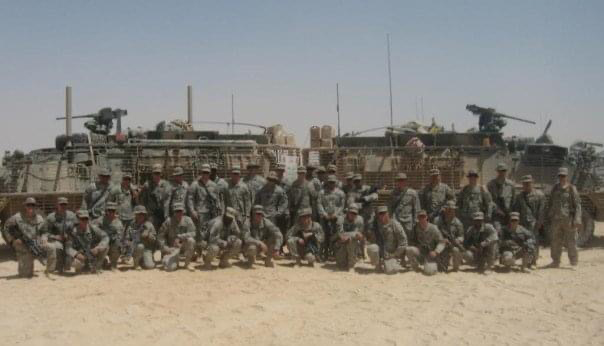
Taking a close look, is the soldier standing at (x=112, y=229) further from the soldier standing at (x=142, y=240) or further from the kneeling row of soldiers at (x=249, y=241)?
the soldier standing at (x=142, y=240)

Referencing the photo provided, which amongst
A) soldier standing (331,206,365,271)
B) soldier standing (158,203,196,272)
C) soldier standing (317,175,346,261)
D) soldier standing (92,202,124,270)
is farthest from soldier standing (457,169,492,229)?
soldier standing (92,202,124,270)

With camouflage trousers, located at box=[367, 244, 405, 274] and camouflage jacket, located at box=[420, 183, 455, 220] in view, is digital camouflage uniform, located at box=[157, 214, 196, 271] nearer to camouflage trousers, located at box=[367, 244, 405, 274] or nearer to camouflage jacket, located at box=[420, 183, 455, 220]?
camouflage trousers, located at box=[367, 244, 405, 274]

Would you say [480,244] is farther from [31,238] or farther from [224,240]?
[31,238]

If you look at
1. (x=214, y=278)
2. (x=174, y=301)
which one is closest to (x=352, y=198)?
(x=214, y=278)

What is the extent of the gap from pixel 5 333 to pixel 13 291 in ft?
5.99

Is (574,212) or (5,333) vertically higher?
(574,212)

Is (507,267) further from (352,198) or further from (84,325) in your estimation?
(84,325)

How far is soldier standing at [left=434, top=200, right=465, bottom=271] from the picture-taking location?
8.74 meters

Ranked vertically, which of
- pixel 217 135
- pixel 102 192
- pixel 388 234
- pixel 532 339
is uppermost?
pixel 217 135

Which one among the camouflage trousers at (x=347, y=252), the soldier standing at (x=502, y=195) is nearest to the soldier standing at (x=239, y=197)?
the camouflage trousers at (x=347, y=252)

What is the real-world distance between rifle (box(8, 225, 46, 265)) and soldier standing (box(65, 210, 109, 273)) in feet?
1.12

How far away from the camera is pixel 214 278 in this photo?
8.34m

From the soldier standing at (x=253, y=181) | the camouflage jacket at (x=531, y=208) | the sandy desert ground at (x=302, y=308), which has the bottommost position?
the sandy desert ground at (x=302, y=308)

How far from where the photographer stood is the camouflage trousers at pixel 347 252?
903 cm
